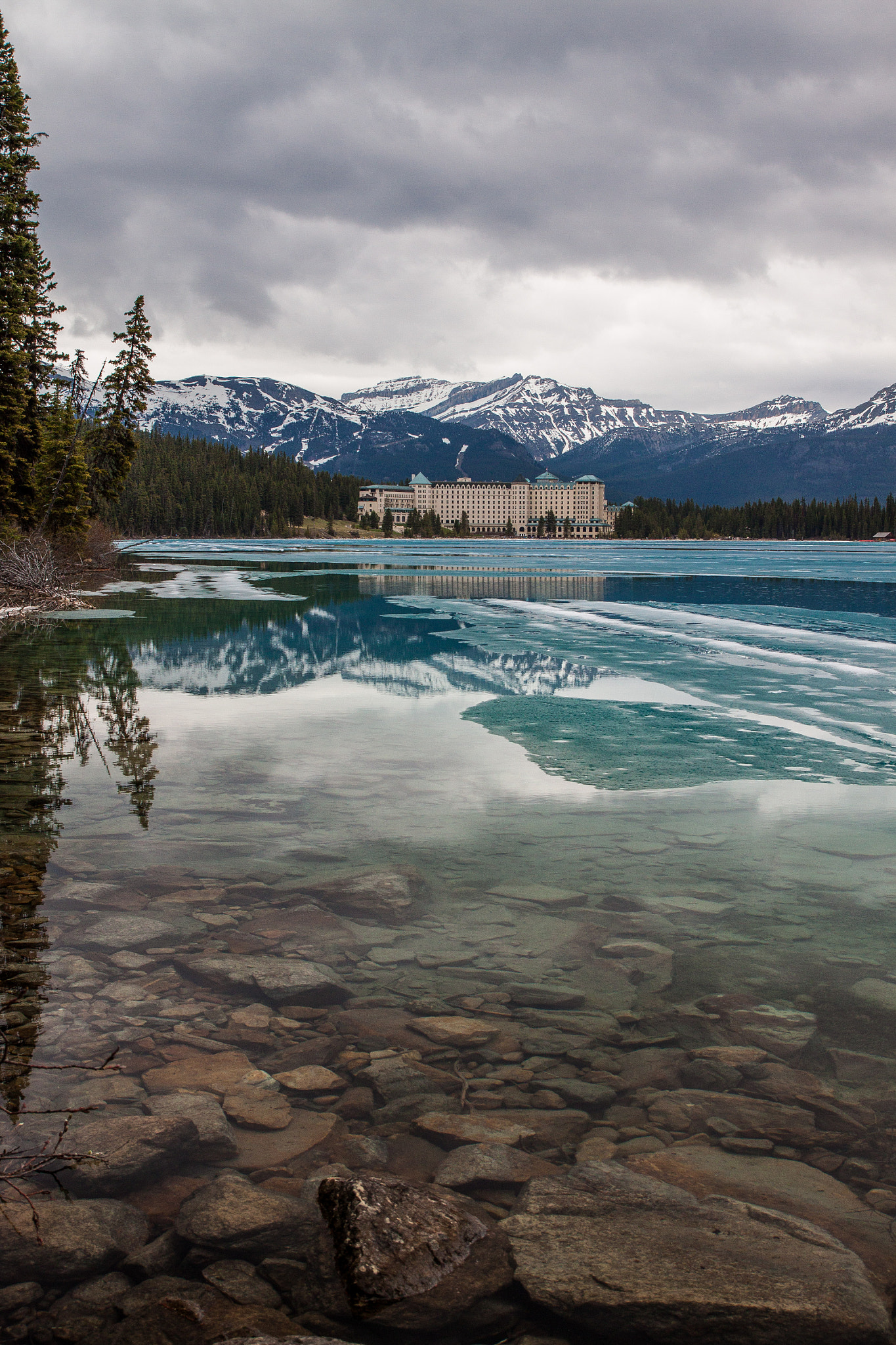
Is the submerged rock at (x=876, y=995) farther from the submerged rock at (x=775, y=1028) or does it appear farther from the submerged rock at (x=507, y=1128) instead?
the submerged rock at (x=507, y=1128)

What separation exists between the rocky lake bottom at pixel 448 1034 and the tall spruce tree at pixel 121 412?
50099 millimetres

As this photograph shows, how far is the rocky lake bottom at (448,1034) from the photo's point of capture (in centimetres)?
371

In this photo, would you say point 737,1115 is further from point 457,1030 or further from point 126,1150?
point 126,1150

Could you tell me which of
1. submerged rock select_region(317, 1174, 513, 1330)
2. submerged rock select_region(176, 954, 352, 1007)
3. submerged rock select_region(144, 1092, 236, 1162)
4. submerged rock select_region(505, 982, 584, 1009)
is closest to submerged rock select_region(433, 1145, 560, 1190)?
submerged rock select_region(317, 1174, 513, 1330)

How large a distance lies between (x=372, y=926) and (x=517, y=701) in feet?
32.8

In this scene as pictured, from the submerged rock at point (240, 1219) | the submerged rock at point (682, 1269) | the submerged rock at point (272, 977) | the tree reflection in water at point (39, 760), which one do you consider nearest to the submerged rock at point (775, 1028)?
the submerged rock at point (682, 1269)

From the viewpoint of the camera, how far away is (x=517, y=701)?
16.9 m

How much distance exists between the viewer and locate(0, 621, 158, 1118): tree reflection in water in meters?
5.85

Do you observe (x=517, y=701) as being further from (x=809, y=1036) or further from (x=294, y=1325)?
(x=294, y=1325)

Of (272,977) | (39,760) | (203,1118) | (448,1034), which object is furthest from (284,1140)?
(39,760)

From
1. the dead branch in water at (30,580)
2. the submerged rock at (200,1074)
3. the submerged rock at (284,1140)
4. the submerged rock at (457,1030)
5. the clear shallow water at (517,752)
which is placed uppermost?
the dead branch in water at (30,580)

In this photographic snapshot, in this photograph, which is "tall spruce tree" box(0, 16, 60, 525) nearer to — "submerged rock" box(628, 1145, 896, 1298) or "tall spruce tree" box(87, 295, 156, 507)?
"tall spruce tree" box(87, 295, 156, 507)

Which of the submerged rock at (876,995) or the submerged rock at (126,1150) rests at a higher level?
the submerged rock at (126,1150)

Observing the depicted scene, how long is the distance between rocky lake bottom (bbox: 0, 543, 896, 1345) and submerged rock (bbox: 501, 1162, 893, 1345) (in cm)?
1
